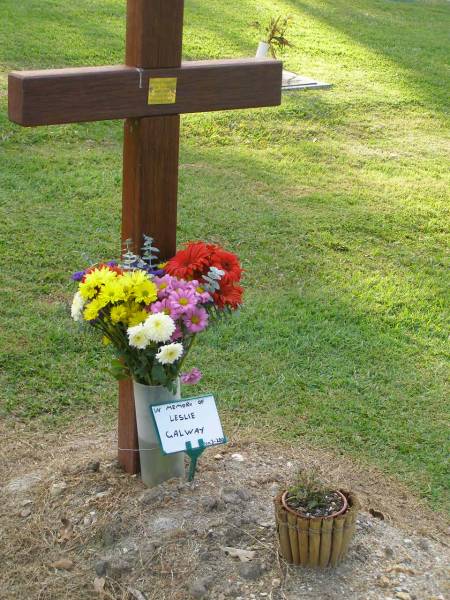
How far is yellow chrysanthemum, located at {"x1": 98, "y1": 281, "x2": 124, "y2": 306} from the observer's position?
10.9ft

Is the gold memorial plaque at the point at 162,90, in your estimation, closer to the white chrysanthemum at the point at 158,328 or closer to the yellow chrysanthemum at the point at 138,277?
the yellow chrysanthemum at the point at 138,277

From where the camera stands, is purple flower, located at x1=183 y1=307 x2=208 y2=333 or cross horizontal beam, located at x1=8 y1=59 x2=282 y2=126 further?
purple flower, located at x1=183 y1=307 x2=208 y2=333

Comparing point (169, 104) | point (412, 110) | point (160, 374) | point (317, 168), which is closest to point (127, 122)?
point (169, 104)

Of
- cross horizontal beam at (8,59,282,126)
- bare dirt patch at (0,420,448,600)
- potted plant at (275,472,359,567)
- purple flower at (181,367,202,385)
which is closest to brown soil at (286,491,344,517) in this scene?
potted plant at (275,472,359,567)

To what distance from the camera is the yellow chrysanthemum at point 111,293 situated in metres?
3.33

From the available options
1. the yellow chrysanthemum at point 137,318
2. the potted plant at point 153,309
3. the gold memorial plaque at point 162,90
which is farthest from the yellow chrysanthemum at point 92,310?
the gold memorial plaque at point 162,90

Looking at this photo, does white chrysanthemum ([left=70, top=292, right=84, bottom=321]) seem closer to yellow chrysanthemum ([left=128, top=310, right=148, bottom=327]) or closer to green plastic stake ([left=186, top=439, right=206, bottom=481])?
yellow chrysanthemum ([left=128, top=310, right=148, bottom=327])

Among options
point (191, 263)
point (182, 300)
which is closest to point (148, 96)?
point (191, 263)

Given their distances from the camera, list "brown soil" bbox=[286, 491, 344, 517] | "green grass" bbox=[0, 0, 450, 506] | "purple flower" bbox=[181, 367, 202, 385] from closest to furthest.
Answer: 1. "brown soil" bbox=[286, 491, 344, 517]
2. "purple flower" bbox=[181, 367, 202, 385]
3. "green grass" bbox=[0, 0, 450, 506]

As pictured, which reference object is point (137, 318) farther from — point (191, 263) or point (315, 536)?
point (315, 536)

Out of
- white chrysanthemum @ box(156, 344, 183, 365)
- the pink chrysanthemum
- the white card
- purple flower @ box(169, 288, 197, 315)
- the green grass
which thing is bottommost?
the green grass

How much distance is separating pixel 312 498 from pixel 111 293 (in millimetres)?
972

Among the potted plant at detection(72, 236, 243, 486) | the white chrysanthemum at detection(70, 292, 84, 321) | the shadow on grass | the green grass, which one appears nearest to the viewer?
the potted plant at detection(72, 236, 243, 486)

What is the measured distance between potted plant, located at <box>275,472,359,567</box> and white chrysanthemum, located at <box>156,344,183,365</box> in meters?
0.59
